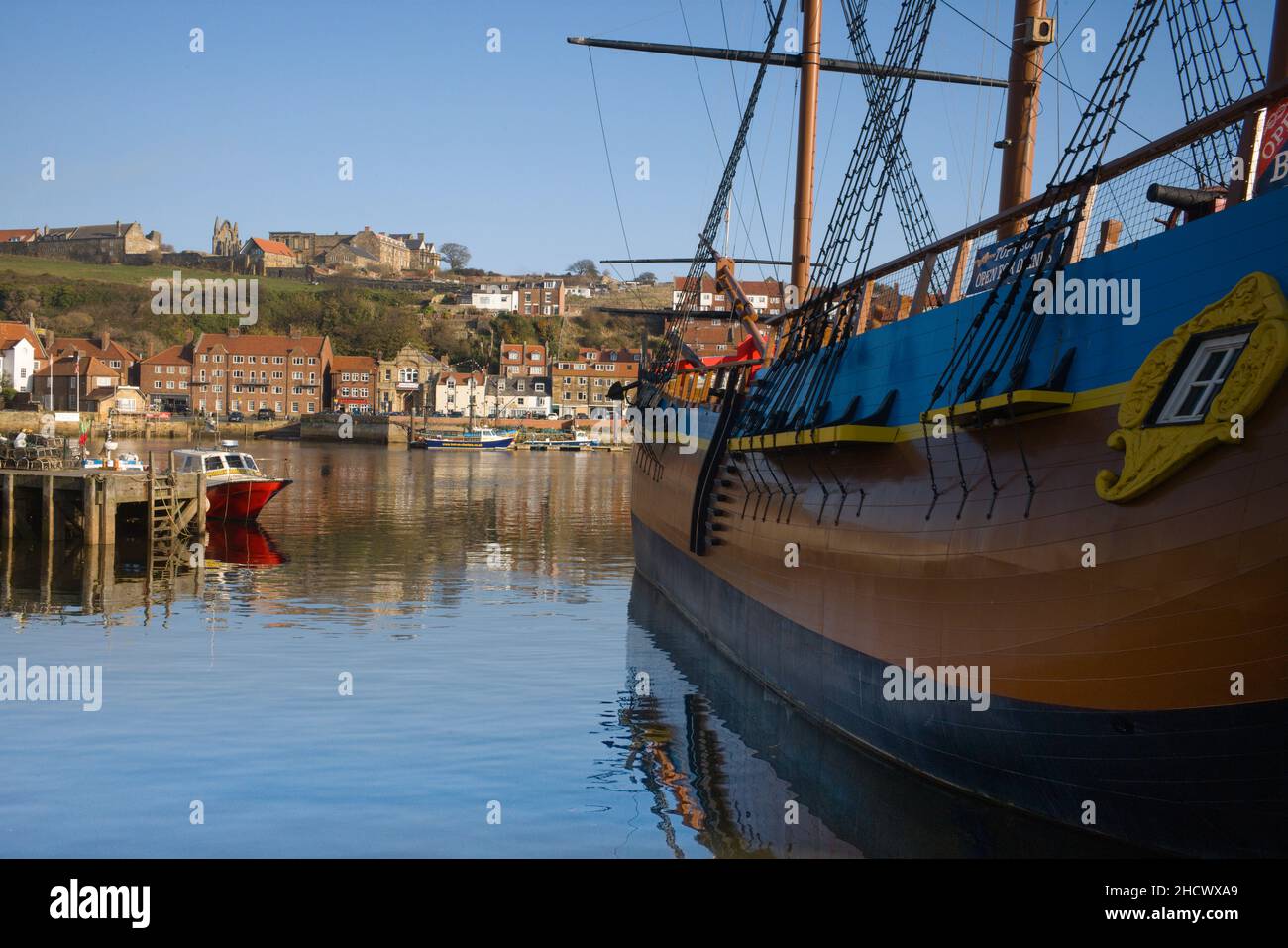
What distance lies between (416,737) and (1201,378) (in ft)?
28.0

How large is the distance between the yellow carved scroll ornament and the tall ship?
0.05ft

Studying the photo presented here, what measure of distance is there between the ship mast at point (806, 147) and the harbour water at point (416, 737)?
738 centimetres

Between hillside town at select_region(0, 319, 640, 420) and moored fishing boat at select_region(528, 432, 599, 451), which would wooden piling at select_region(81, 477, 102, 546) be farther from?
hillside town at select_region(0, 319, 640, 420)

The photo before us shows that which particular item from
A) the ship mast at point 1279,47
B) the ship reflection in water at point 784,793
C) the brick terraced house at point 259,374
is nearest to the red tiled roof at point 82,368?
the brick terraced house at point 259,374

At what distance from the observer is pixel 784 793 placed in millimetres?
11172

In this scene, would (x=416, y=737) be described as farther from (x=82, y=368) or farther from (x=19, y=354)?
(x=19, y=354)

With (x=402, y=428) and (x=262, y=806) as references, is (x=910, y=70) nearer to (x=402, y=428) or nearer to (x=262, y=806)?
(x=262, y=806)

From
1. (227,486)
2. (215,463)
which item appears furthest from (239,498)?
(215,463)

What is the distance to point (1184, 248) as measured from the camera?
Answer: 7.61 m

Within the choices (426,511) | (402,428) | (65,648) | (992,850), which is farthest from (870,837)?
(402,428)

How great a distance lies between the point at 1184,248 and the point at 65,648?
15.5m

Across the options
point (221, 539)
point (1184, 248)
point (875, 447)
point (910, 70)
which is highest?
point (910, 70)

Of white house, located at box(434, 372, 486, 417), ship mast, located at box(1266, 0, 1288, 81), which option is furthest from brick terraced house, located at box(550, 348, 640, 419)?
ship mast, located at box(1266, 0, 1288, 81)
